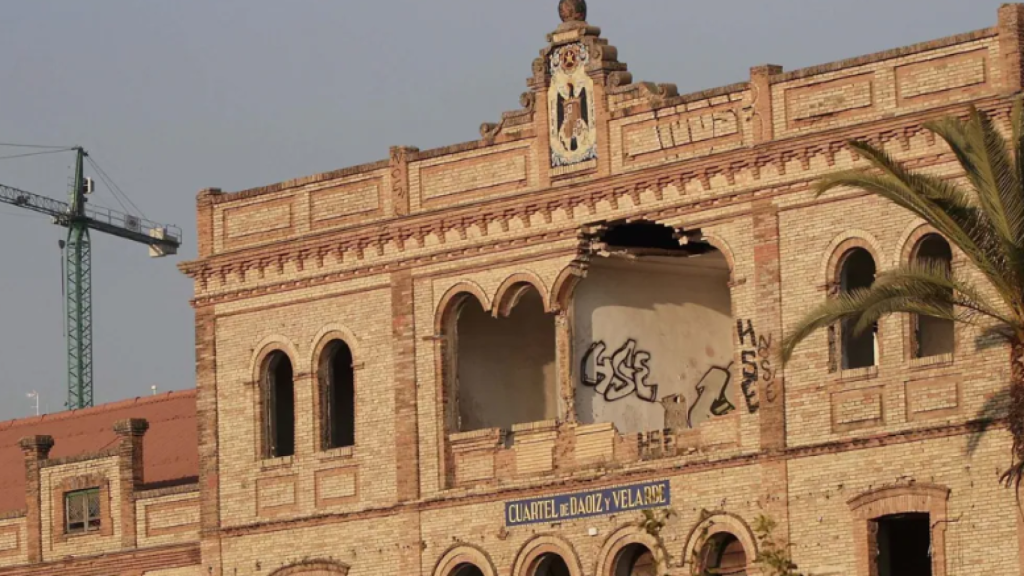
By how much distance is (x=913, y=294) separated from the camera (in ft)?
120

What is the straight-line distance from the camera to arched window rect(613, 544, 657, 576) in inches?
1715

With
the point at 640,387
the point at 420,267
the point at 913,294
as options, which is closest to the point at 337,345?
the point at 420,267

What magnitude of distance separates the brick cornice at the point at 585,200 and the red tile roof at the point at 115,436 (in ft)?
19.9

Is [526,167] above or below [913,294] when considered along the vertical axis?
above

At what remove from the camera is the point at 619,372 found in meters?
45.6

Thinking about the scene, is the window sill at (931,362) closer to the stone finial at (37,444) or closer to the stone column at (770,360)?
the stone column at (770,360)

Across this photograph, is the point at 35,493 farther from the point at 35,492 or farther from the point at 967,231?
the point at 967,231

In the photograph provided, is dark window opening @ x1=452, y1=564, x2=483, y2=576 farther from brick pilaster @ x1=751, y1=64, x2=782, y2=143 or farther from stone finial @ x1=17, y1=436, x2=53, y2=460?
stone finial @ x1=17, y1=436, x2=53, y2=460

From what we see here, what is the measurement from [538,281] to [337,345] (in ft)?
14.8

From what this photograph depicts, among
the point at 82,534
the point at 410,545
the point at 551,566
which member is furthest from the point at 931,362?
the point at 82,534

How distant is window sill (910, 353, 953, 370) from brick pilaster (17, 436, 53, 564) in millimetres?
18703

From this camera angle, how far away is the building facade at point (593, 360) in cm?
4034

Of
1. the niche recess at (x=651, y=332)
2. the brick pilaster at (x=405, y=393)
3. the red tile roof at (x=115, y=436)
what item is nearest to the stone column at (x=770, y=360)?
the niche recess at (x=651, y=332)

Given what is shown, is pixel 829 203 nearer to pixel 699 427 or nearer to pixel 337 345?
pixel 699 427
